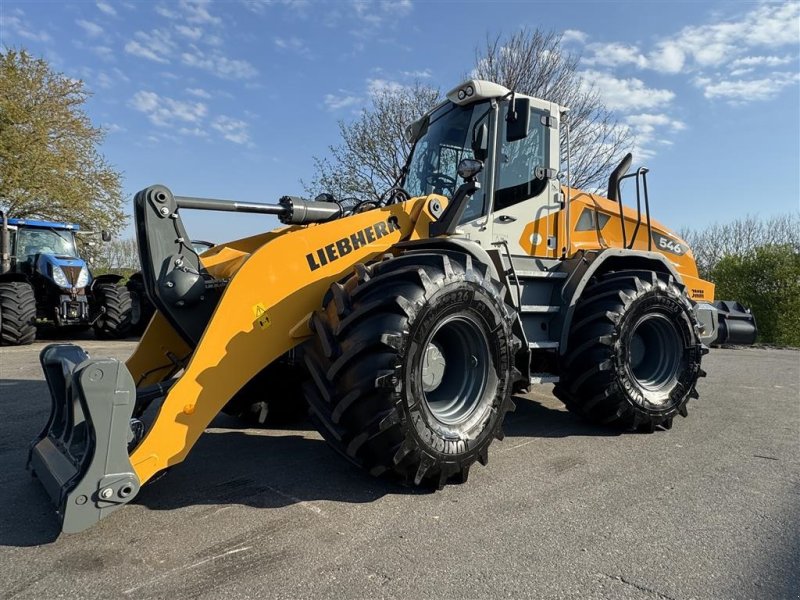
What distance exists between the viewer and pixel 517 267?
15.7ft

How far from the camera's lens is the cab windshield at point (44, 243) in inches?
527

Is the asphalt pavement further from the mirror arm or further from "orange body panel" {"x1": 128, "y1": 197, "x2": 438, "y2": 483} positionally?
the mirror arm

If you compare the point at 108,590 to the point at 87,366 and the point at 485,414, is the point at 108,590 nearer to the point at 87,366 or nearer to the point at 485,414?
the point at 87,366

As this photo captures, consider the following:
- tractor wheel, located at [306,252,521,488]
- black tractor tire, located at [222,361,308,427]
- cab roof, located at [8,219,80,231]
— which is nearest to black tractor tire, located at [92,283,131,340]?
cab roof, located at [8,219,80,231]

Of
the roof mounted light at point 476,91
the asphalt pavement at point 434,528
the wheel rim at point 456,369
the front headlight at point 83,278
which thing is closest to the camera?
the asphalt pavement at point 434,528

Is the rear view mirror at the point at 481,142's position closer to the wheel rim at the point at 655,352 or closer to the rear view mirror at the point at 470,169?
the rear view mirror at the point at 470,169

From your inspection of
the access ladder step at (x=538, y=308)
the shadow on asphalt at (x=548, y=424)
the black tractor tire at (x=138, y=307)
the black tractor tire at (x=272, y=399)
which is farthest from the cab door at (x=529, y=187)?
the black tractor tire at (x=138, y=307)

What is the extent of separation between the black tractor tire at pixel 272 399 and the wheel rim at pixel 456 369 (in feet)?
3.69

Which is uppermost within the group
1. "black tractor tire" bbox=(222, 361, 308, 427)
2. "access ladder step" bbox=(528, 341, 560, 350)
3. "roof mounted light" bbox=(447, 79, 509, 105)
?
"roof mounted light" bbox=(447, 79, 509, 105)

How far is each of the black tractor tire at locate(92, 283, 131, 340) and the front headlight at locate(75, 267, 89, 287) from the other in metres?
0.39

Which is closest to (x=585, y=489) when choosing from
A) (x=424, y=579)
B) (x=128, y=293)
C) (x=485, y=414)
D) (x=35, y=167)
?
(x=485, y=414)

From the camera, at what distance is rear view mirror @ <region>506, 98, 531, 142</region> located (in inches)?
172

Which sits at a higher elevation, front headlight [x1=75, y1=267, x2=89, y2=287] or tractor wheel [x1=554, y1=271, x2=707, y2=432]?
front headlight [x1=75, y1=267, x2=89, y2=287]

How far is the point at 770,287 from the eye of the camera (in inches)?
607
